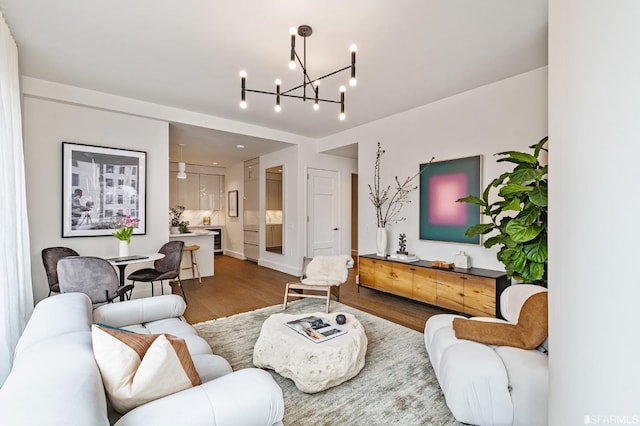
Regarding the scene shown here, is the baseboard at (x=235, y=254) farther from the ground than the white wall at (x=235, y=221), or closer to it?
closer to it

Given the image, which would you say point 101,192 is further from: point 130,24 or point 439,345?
point 439,345

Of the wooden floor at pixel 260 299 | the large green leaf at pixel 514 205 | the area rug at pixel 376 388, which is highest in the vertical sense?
the large green leaf at pixel 514 205

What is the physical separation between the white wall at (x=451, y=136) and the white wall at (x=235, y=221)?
410cm

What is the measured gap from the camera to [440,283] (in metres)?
3.68

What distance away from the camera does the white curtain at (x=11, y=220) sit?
217 centimetres

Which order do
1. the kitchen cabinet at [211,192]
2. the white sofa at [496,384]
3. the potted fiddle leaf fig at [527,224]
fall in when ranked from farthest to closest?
the kitchen cabinet at [211,192]
the potted fiddle leaf fig at [527,224]
the white sofa at [496,384]

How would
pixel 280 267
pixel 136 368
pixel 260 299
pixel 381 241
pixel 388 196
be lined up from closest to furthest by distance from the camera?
1. pixel 136 368
2. pixel 260 299
3. pixel 381 241
4. pixel 388 196
5. pixel 280 267

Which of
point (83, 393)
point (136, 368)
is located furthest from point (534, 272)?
point (83, 393)

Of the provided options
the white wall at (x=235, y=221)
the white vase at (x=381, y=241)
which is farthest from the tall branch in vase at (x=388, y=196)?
the white wall at (x=235, y=221)

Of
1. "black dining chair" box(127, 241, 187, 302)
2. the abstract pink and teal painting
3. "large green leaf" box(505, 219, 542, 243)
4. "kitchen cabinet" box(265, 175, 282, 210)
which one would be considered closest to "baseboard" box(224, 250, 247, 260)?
"kitchen cabinet" box(265, 175, 282, 210)

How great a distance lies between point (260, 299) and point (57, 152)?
3.25 m

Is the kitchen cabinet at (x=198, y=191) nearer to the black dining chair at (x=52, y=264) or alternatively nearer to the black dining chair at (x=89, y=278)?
the black dining chair at (x=52, y=264)

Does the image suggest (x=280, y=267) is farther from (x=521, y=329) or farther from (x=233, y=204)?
(x=521, y=329)

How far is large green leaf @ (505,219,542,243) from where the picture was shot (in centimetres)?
212
